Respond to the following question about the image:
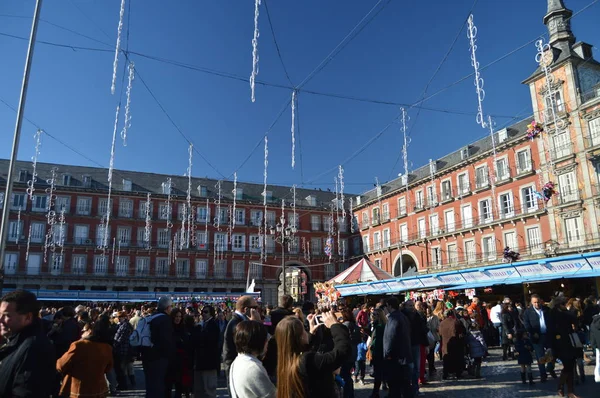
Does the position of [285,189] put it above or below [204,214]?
above

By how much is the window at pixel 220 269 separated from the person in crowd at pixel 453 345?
3545cm

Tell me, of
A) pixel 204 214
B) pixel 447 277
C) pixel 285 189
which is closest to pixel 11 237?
pixel 204 214

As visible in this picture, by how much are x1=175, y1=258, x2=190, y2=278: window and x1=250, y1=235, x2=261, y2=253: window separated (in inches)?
264

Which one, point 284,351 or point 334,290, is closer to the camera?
point 284,351

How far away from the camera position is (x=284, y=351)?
293 centimetres

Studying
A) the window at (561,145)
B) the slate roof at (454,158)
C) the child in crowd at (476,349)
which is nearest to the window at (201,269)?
the slate roof at (454,158)

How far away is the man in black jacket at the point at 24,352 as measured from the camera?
245 cm

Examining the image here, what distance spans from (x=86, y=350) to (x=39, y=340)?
2052 millimetres

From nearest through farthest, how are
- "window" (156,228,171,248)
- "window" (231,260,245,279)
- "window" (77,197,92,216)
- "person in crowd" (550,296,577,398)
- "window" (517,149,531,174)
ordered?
"person in crowd" (550,296,577,398) < "window" (517,149,531,174) < "window" (77,197,92,216) < "window" (156,228,171,248) < "window" (231,260,245,279)

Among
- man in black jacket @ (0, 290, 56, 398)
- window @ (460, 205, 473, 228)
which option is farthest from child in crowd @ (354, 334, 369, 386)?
window @ (460, 205, 473, 228)

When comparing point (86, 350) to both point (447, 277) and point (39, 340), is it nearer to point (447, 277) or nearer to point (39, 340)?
point (39, 340)

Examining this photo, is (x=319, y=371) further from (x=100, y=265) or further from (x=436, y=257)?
(x=100, y=265)

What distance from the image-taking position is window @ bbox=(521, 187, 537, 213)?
2867cm

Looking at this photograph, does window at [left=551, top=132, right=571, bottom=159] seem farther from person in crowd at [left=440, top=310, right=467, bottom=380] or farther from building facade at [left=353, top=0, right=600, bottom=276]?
person in crowd at [left=440, top=310, right=467, bottom=380]
